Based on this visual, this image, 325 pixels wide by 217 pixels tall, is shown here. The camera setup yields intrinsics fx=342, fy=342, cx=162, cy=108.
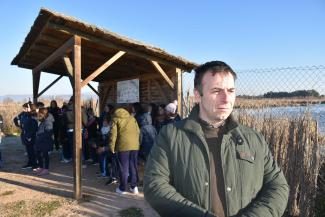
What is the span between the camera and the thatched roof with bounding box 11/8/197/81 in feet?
22.3

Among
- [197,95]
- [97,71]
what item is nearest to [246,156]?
[197,95]

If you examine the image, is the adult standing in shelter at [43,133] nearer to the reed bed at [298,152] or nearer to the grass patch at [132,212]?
the grass patch at [132,212]

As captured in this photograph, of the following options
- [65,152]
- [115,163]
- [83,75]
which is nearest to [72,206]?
[115,163]

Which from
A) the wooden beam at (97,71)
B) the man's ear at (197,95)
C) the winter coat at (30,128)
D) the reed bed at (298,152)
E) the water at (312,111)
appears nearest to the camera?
the man's ear at (197,95)

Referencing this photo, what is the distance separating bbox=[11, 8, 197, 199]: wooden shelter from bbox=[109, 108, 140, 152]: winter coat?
772 millimetres

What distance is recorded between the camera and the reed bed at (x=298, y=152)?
17.4 ft

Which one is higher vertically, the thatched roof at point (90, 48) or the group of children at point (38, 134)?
the thatched roof at point (90, 48)

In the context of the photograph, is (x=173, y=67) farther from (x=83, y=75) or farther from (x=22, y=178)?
(x=83, y=75)

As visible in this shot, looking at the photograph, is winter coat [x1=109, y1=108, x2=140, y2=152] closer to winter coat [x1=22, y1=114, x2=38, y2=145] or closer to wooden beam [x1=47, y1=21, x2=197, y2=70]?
wooden beam [x1=47, y1=21, x2=197, y2=70]

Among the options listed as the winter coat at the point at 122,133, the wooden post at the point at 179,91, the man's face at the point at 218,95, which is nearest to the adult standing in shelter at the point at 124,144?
the winter coat at the point at 122,133

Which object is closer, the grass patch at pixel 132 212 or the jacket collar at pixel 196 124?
the jacket collar at pixel 196 124

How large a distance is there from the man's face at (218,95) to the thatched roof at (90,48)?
192 inches

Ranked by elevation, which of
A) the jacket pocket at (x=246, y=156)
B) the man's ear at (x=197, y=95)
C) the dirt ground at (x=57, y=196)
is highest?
the man's ear at (x=197, y=95)

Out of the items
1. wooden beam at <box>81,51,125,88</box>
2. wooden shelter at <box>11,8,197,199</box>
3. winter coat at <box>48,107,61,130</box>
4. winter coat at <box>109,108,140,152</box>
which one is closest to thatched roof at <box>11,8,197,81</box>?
wooden shelter at <box>11,8,197,199</box>
